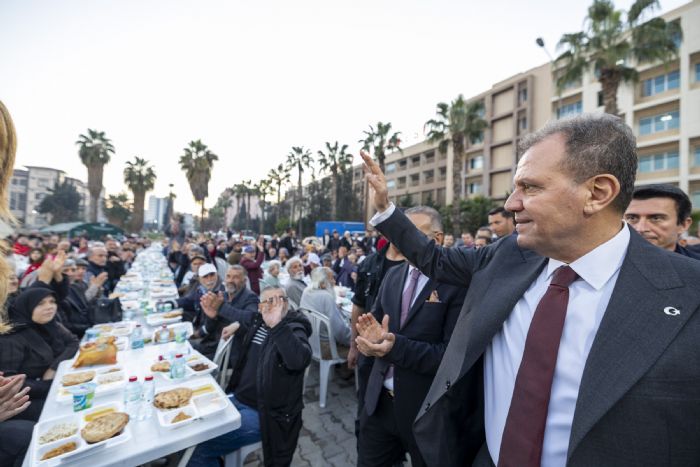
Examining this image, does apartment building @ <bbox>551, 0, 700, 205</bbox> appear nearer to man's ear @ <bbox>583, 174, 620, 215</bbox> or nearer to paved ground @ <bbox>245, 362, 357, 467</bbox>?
paved ground @ <bbox>245, 362, 357, 467</bbox>

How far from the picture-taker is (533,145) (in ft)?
4.27

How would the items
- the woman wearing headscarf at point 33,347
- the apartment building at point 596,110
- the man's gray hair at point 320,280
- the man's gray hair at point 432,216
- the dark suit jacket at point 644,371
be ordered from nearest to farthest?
the dark suit jacket at point 644,371
the man's gray hair at point 432,216
the woman wearing headscarf at point 33,347
the man's gray hair at point 320,280
the apartment building at point 596,110

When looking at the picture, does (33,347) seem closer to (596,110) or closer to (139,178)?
(596,110)

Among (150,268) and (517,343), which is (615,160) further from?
(150,268)

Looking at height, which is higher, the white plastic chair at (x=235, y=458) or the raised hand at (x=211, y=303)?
the raised hand at (x=211, y=303)

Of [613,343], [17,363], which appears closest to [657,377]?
[613,343]

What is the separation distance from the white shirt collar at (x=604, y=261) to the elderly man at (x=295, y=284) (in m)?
5.01

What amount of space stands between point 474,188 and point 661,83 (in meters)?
17.1

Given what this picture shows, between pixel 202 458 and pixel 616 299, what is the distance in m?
3.18

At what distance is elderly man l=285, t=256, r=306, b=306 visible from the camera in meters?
5.97

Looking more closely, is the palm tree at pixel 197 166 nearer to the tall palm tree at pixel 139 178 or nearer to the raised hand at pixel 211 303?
the tall palm tree at pixel 139 178

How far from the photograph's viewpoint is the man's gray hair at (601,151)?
116 cm

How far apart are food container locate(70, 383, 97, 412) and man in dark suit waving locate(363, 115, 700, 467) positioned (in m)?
2.64

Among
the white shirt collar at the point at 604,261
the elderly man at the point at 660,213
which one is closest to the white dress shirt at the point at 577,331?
the white shirt collar at the point at 604,261
